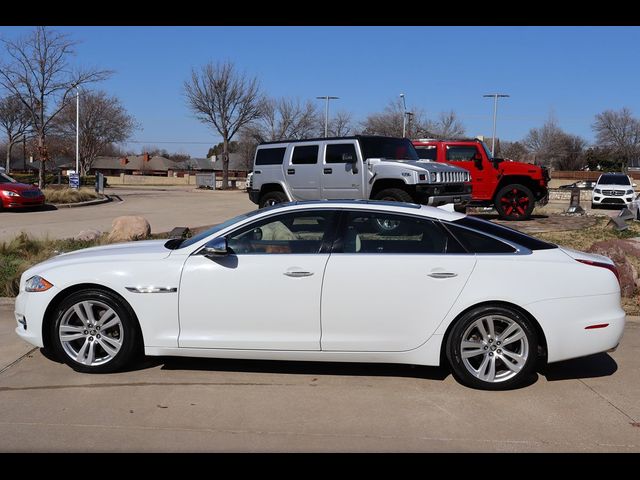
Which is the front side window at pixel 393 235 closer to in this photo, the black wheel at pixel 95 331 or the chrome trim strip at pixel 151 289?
the chrome trim strip at pixel 151 289

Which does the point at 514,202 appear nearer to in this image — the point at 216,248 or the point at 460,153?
the point at 460,153

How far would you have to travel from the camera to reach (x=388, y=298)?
4895 mm

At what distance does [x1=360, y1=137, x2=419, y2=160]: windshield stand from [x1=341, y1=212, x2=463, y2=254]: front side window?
7.89 meters

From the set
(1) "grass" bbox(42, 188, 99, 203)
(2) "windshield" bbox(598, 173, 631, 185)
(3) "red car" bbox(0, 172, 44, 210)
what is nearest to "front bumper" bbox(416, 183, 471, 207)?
(3) "red car" bbox(0, 172, 44, 210)

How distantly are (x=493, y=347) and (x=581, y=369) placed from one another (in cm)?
121

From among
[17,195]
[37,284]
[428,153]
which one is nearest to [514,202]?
[428,153]

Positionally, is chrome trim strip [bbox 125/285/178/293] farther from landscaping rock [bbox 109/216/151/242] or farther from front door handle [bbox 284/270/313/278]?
landscaping rock [bbox 109/216/151/242]

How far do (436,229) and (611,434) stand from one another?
1.92 m

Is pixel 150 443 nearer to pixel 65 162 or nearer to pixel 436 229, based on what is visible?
pixel 436 229
